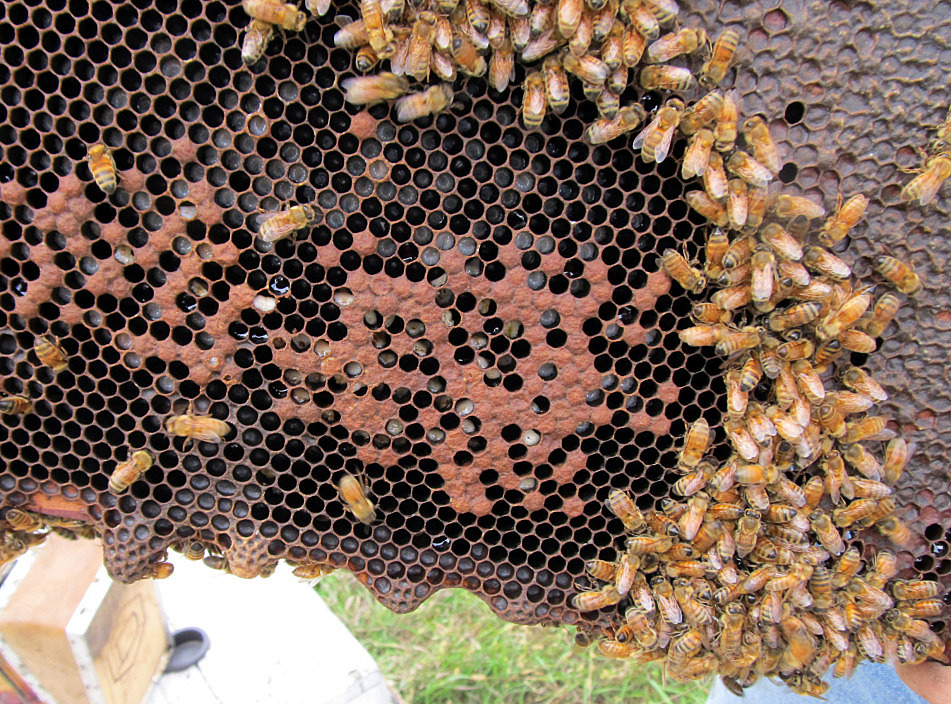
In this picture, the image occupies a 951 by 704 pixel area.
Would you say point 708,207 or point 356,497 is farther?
point 356,497

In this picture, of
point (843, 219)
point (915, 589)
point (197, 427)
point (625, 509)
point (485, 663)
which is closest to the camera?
point (843, 219)

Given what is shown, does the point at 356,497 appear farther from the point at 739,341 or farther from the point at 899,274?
the point at 899,274

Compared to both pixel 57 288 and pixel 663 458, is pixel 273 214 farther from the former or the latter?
pixel 663 458

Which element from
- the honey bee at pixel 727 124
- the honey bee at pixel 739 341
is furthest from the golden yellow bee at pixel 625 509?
the honey bee at pixel 727 124

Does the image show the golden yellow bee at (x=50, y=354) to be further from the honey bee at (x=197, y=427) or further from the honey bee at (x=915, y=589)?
the honey bee at (x=915, y=589)

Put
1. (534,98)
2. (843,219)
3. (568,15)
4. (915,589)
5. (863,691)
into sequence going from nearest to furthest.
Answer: (568,15)
(534,98)
(843,219)
(915,589)
(863,691)

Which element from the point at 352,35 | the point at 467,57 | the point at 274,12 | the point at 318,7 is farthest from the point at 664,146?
the point at 274,12

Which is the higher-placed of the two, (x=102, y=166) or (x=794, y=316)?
(x=794, y=316)
